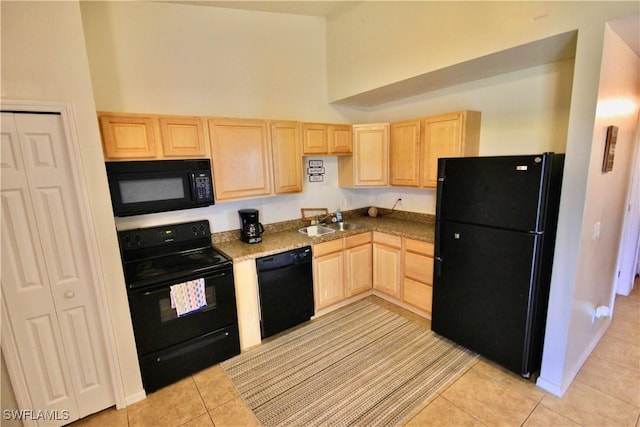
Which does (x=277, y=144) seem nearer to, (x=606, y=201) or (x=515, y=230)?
(x=515, y=230)

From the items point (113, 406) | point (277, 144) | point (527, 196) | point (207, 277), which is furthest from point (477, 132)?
point (113, 406)

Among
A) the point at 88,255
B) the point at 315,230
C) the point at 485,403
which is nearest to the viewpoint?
the point at 88,255

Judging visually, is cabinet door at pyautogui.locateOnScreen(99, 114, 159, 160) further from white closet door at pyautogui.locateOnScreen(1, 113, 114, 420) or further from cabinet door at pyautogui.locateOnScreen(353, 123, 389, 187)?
cabinet door at pyautogui.locateOnScreen(353, 123, 389, 187)

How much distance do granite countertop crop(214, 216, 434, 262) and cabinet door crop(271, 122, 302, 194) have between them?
532 millimetres

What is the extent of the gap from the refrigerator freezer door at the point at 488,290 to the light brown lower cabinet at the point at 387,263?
0.60m

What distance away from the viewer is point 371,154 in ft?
11.4

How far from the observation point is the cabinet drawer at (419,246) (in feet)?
9.27

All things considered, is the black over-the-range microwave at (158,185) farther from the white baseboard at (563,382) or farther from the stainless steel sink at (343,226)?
the white baseboard at (563,382)

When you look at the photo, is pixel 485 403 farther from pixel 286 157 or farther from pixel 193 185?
pixel 193 185

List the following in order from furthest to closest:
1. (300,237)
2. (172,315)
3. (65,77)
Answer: (300,237), (172,315), (65,77)

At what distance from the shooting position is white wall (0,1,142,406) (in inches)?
61.4

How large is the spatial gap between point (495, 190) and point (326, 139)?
6.10ft

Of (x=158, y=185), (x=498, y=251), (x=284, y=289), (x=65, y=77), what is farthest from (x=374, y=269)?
(x=65, y=77)

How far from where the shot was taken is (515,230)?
2031mm
